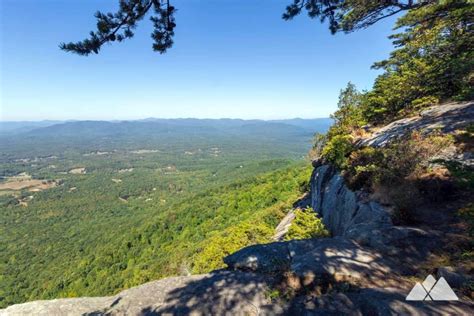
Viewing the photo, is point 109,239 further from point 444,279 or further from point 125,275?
point 444,279

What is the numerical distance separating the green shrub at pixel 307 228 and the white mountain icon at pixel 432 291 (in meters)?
5.73

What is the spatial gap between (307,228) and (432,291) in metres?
7.13

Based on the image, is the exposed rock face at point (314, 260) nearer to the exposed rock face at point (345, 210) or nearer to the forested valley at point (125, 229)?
the exposed rock face at point (345, 210)

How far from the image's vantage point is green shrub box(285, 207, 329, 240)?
940cm

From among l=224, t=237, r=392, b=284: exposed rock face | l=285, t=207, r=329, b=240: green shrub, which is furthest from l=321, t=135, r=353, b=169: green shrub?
l=224, t=237, r=392, b=284: exposed rock face

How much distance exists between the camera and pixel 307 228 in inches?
409

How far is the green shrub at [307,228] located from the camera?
940 cm

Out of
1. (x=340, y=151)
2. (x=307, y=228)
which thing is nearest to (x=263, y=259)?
(x=307, y=228)

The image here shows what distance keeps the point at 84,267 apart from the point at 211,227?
28.1m

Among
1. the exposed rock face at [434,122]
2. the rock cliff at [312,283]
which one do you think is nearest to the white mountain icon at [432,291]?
the rock cliff at [312,283]

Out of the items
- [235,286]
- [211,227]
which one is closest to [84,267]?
[211,227]

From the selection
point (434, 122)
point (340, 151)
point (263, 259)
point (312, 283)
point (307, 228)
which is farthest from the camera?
point (340, 151)

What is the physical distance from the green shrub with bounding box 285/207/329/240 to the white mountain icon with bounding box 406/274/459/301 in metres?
5.73

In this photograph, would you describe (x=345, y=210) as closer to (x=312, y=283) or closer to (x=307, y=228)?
(x=307, y=228)
